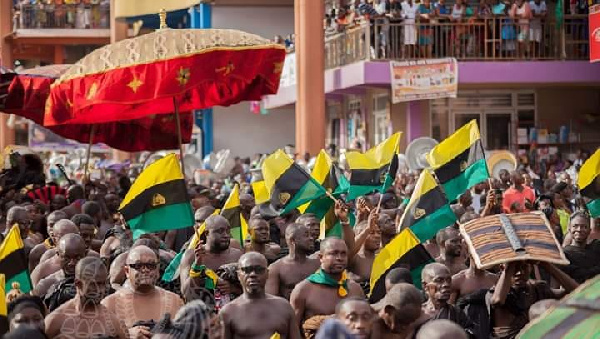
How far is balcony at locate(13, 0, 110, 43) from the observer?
51719 mm

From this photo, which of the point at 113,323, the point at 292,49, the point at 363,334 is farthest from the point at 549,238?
the point at 292,49

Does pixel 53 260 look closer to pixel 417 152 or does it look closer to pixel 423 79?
pixel 417 152

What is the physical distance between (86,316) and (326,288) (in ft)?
6.49

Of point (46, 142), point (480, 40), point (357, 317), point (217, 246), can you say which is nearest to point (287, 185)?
point (217, 246)

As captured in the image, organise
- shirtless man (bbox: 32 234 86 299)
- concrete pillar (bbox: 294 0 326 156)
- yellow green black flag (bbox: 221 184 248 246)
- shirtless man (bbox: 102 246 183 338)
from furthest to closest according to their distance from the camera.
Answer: concrete pillar (bbox: 294 0 326 156) → yellow green black flag (bbox: 221 184 248 246) → shirtless man (bbox: 32 234 86 299) → shirtless man (bbox: 102 246 183 338)

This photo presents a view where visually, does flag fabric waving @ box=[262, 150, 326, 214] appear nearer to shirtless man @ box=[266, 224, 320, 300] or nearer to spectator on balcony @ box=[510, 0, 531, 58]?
shirtless man @ box=[266, 224, 320, 300]

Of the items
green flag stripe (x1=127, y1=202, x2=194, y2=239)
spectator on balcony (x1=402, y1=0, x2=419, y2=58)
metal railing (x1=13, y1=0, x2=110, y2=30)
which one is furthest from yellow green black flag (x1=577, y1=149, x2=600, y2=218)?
→ metal railing (x1=13, y1=0, x2=110, y2=30)

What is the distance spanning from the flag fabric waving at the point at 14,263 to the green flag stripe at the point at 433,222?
365 centimetres

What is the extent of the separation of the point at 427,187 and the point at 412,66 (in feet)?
52.3

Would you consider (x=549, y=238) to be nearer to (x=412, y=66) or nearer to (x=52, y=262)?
(x=52, y=262)

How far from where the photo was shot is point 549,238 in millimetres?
7797

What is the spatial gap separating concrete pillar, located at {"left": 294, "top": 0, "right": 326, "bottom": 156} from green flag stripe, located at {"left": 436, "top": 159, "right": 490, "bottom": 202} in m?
16.3

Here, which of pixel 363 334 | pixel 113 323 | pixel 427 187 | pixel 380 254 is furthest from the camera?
pixel 427 187

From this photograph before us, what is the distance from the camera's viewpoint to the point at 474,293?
9086mm
